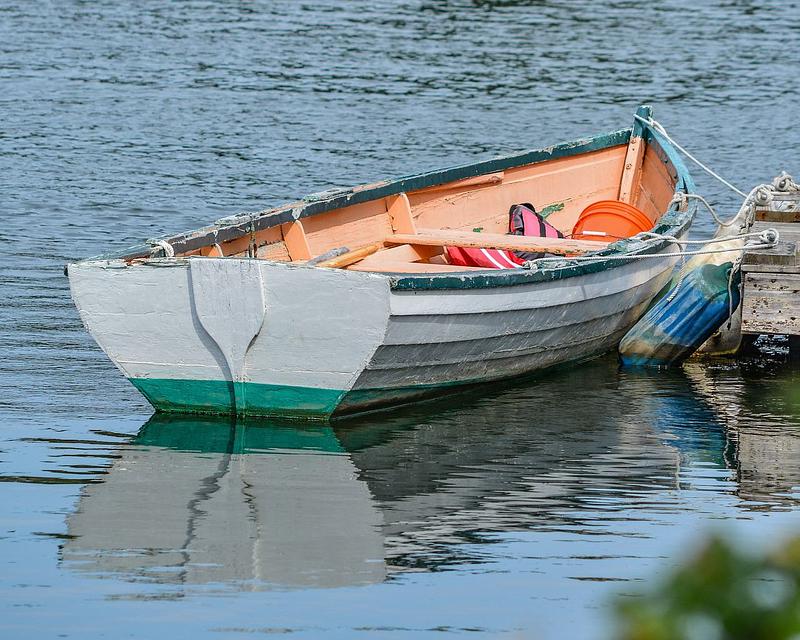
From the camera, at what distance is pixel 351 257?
26.5 ft

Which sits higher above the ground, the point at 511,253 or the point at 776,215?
the point at 776,215

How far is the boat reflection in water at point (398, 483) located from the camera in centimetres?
498

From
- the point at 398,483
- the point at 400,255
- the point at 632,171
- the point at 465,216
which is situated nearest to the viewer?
the point at 398,483

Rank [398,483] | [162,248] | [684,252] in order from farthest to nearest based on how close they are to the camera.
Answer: [684,252]
[162,248]
[398,483]

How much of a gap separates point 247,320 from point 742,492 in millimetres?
2544

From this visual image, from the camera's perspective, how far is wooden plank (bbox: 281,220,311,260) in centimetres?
813

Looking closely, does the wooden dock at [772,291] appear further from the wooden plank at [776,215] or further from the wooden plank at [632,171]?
the wooden plank at [632,171]

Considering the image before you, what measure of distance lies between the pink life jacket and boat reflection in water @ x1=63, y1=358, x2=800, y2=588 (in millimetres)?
1100

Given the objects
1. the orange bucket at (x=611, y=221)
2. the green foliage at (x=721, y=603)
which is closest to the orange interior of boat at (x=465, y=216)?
the orange bucket at (x=611, y=221)

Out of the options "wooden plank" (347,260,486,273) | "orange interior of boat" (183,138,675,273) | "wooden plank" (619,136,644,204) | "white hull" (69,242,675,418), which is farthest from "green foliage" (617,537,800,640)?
"wooden plank" (619,136,644,204)

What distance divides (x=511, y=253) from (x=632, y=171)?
2.73 metres

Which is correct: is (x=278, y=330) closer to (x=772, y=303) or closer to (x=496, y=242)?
(x=496, y=242)

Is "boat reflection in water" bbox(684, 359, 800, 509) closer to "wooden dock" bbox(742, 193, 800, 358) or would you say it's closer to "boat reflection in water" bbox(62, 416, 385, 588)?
"wooden dock" bbox(742, 193, 800, 358)

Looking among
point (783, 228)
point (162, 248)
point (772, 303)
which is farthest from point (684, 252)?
point (162, 248)
